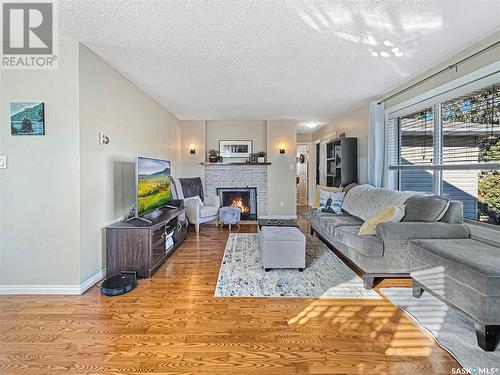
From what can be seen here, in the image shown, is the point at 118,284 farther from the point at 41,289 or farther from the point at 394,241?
the point at 394,241

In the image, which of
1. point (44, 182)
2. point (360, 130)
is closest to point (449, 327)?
point (44, 182)

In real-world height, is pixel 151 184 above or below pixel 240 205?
above

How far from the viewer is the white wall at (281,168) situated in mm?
6512

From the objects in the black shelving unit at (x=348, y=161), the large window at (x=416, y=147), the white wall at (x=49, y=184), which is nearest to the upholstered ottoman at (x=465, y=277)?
the large window at (x=416, y=147)

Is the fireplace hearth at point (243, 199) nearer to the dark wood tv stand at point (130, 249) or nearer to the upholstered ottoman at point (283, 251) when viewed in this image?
the upholstered ottoman at point (283, 251)

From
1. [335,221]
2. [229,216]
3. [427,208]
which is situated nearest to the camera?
[427,208]

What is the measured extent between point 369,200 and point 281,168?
9.76ft

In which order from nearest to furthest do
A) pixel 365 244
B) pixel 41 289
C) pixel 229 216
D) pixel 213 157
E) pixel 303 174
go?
pixel 41 289, pixel 365 244, pixel 229 216, pixel 213 157, pixel 303 174

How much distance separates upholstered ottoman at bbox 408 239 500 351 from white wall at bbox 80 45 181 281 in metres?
3.13

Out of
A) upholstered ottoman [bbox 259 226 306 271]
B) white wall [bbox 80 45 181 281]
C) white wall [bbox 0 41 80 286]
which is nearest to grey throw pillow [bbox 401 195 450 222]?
upholstered ottoman [bbox 259 226 306 271]

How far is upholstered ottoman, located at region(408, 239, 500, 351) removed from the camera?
1734 millimetres

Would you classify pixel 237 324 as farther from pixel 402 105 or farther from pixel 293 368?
pixel 402 105

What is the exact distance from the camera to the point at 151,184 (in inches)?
141

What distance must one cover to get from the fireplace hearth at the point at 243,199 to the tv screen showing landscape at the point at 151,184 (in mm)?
2438
